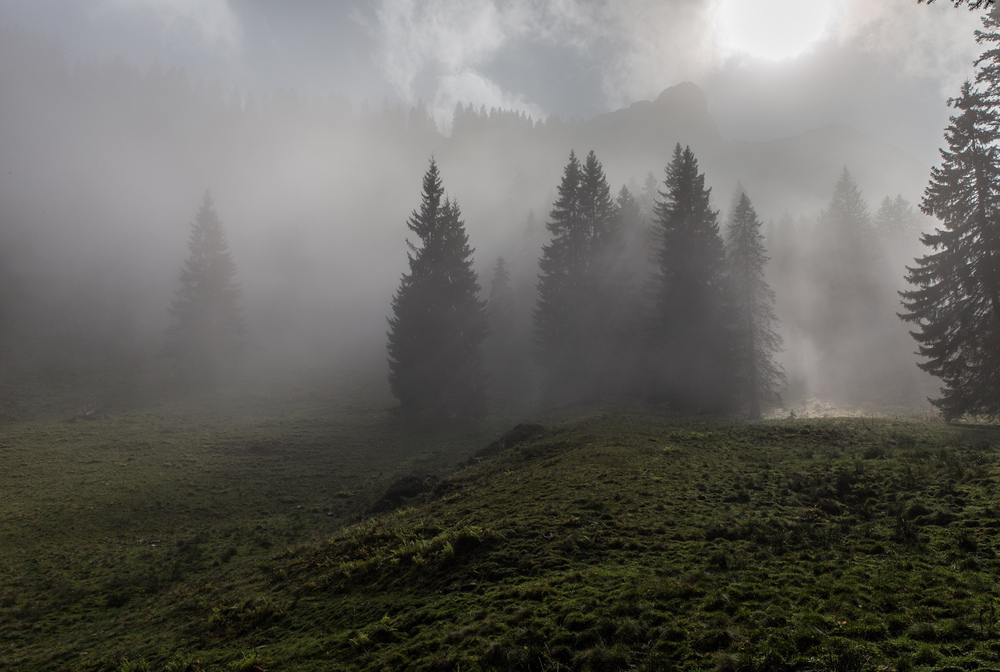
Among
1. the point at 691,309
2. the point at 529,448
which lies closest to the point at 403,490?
the point at 529,448

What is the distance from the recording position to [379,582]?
30.8 ft

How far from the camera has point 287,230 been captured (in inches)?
4168

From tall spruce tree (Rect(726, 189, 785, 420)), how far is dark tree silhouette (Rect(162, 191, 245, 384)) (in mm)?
50802

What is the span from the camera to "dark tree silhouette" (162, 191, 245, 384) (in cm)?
4769

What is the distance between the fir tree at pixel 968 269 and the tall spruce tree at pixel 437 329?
2803 centimetres

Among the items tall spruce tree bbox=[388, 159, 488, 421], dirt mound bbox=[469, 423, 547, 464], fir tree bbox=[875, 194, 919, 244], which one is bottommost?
dirt mound bbox=[469, 423, 547, 464]

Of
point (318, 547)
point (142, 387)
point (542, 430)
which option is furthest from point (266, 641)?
point (142, 387)

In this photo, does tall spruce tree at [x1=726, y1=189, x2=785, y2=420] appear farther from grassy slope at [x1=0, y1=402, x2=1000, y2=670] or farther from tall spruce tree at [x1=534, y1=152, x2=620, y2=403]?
grassy slope at [x1=0, y1=402, x2=1000, y2=670]

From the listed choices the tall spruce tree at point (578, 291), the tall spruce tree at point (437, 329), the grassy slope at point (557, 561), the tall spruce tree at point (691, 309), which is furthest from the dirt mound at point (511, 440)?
the tall spruce tree at point (578, 291)

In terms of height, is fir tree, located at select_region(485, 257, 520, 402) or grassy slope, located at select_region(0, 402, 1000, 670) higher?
fir tree, located at select_region(485, 257, 520, 402)

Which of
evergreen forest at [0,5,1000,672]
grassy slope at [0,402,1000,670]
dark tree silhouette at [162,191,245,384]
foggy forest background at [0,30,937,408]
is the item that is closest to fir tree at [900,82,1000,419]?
evergreen forest at [0,5,1000,672]

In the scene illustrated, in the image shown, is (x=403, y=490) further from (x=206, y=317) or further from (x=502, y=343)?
(x=206, y=317)

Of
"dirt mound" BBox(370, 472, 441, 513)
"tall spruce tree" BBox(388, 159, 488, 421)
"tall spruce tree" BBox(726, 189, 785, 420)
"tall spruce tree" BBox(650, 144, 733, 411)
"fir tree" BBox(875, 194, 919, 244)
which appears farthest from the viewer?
"fir tree" BBox(875, 194, 919, 244)

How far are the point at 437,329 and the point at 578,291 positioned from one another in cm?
1515
